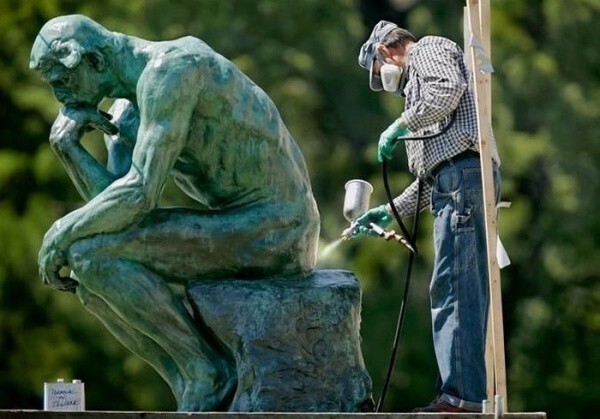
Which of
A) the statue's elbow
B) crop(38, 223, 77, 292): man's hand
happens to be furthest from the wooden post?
crop(38, 223, 77, 292): man's hand

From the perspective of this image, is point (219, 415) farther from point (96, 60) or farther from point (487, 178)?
point (96, 60)

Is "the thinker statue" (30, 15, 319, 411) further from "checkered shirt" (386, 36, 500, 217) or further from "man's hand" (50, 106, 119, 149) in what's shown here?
"checkered shirt" (386, 36, 500, 217)

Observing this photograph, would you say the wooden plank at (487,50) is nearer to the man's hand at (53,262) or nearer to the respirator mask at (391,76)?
the respirator mask at (391,76)

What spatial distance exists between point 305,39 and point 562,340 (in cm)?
343

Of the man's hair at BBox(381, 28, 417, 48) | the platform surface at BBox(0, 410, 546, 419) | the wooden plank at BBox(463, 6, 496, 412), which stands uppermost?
the man's hair at BBox(381, 28, 417, 48)

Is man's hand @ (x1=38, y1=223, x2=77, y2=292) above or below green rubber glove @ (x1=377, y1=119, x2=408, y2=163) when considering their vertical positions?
below

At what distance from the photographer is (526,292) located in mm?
20359

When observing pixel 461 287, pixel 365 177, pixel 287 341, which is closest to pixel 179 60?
pixel 287 341

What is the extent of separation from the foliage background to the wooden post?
10475 millimetres

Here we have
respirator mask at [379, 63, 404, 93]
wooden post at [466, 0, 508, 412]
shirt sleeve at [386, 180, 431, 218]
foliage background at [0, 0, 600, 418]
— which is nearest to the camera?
wooden post at [466, 0, 508, 412]

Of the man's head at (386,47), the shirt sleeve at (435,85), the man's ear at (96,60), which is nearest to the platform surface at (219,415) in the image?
the shirt sleeve at (435,85)

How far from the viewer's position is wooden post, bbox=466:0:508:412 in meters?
8.49

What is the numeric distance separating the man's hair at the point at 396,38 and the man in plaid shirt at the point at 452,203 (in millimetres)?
105

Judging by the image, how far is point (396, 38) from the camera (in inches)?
363
